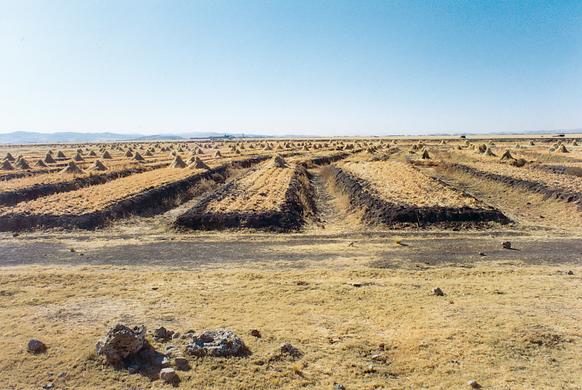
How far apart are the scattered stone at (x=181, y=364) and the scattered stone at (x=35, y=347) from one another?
9.21 ft

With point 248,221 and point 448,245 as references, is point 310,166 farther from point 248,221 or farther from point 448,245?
point 448,245

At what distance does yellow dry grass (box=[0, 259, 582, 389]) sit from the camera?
794 cm

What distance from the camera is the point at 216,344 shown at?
868 cm

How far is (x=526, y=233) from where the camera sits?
1919 centimetres

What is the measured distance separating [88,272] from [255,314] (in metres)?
6.92

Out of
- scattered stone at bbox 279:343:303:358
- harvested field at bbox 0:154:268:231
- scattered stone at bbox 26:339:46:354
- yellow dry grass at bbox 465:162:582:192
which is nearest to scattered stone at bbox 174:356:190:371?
scattered stone at bbox 279:343:303:358

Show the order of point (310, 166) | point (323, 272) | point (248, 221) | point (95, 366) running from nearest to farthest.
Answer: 1. point (95, 366)
2. point (323, 272)
3. point (248, 221)
4. point (310, 166)

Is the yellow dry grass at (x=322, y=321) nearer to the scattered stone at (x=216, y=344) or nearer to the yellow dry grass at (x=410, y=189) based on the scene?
Result: the scattered stone at (x=216, y=344)

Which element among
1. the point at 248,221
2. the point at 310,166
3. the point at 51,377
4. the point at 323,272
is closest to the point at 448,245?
the point at 323,272

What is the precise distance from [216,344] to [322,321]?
2638mm

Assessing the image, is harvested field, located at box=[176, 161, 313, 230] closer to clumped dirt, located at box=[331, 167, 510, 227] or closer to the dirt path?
the dirt path

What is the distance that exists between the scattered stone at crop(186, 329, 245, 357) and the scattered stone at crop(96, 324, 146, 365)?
3.27 ft

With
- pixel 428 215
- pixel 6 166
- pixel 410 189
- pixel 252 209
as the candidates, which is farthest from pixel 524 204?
pixel 6 166

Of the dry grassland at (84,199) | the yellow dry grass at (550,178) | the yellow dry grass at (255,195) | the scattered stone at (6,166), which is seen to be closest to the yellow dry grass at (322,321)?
the yellow dry grass at (255,195)
